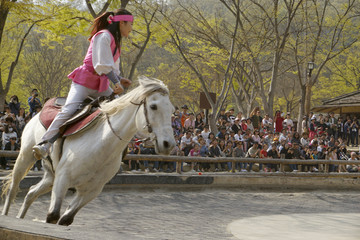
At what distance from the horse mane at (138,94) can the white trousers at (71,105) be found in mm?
381

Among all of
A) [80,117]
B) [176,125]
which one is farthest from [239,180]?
[80,117]

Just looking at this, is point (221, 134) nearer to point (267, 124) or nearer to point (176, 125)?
point (176, 125)

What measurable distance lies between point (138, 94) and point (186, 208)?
519 centimetres

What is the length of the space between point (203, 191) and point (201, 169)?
2.55 meters

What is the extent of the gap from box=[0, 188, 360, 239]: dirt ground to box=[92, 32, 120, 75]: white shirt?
7.11 feet

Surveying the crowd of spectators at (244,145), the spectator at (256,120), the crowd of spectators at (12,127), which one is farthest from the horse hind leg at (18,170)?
the spectator at (256,120)

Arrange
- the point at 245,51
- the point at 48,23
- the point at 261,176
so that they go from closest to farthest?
the point at 261,176, the point at 48,23, the point at 245,51

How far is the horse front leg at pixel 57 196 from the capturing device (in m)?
5.43

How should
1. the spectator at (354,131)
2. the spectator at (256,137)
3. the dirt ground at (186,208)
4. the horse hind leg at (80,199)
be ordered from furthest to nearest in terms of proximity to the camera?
the spectator at (354,131)
the spectator at (256,137)
the dirt ground at (186,208)
the horse hind leg at (80,199)

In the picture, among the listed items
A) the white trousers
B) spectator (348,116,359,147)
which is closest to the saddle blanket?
the white trousers

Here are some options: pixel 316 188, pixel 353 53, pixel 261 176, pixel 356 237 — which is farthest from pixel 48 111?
pixel 353 53

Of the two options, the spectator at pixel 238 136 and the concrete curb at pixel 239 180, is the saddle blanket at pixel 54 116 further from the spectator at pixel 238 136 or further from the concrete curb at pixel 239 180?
the spectator at pixel 238 136

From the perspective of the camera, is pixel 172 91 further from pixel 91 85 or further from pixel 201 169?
pixel 91 85

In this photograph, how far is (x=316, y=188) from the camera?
583 inches
